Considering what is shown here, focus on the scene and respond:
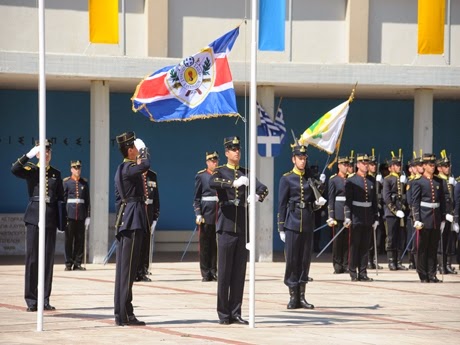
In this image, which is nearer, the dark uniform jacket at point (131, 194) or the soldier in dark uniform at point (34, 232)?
the dark uniform jacket at point (131, 194)

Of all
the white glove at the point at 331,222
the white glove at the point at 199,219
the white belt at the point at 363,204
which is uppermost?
the white belt at the point at 363,204

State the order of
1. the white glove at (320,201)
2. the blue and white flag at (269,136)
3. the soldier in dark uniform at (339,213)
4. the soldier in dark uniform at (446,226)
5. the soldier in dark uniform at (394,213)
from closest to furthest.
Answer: the white glove at (320,201) → the soldier in dark uniform at (446,226) → the soldier in dark uniform at (339,213) → the soldier in dark uniform at (394,213) → the blue and white flag at (269,136)

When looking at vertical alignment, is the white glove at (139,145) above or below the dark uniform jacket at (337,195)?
above

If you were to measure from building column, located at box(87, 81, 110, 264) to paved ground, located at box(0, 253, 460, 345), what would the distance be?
2371mm

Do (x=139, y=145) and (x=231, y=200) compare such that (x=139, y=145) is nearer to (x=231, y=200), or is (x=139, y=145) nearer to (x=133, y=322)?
(x=231, y=200)

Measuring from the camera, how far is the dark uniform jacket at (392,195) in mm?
24047

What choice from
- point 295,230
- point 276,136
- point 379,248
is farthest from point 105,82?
point 295,230

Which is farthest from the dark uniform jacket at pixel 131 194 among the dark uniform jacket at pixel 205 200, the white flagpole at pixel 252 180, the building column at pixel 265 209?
Result: the building column at pixel 265 209

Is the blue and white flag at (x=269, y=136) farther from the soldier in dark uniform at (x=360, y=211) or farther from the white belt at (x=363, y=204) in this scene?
the white belt at (x=363, y=204)

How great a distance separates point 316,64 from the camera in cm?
2492

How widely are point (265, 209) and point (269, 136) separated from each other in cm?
146

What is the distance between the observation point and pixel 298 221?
53.8 feet

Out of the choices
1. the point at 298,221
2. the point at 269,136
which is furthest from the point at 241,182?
the point at 269,136

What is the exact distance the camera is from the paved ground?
42.8ft
